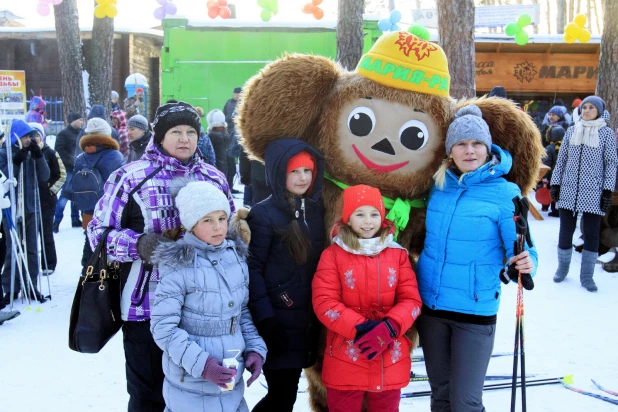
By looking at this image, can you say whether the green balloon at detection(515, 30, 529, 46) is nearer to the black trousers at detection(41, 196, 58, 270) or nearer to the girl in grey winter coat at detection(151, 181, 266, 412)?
the black trousers at detection(41, 196, 58, 270)

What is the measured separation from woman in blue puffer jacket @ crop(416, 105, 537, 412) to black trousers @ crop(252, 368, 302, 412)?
729 mm

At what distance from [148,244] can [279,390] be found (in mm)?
999

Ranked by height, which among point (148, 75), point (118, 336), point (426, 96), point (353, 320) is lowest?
point (118, 336)

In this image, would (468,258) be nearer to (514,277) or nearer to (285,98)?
(514,277)

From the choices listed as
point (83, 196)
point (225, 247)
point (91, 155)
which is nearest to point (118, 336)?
point (83, 196)

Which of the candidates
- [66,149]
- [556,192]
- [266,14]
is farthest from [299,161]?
[266,14]

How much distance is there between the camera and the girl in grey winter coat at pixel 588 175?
5.45 m

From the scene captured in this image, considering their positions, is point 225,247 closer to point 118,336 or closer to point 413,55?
point 413,55

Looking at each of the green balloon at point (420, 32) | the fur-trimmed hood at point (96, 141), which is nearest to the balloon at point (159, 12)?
the fur-trimmed hood at point (96, 141)

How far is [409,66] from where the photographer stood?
9.41 feet

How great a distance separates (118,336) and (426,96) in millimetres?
3198

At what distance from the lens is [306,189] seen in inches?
107

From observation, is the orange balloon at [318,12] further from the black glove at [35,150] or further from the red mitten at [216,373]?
the red mitten at [216,373]

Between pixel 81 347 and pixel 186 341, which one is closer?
pixel 186 341
